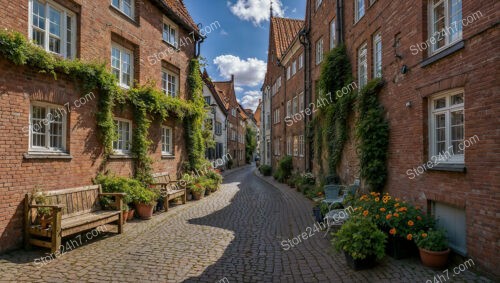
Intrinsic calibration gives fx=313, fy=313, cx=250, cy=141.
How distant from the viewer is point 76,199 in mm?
8148

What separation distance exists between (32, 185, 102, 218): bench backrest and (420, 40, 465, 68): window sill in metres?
9.04

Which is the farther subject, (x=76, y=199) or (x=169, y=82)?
(x=169, y=82)

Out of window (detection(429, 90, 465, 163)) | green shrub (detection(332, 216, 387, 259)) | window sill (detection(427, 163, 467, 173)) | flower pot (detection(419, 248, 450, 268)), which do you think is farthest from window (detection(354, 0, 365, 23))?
flower pot (detection(419, 248, 450, 268))

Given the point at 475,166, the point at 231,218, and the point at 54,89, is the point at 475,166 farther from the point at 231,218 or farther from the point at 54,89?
the point at 54,89

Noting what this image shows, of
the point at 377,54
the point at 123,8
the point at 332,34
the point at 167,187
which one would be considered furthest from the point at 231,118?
the point at 377,54

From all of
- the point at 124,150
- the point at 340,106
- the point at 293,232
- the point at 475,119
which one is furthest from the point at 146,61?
the point at 475,119

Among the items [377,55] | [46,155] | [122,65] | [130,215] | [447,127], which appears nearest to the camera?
[447,127]

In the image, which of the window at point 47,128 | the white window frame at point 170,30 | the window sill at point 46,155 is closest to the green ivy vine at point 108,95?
the window at point 47,128

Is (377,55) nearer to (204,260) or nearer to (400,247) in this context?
(400,247)

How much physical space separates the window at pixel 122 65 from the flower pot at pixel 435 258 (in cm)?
1030

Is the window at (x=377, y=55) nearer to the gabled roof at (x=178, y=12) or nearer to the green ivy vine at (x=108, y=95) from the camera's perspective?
the green ivy vine at (x=108, y=95)

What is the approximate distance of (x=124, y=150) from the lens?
11289 mm

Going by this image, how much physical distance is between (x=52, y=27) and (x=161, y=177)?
22.4ft

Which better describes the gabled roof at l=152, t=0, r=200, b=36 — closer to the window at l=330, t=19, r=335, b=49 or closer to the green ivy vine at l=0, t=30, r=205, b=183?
the green ivy vine at l=0, t=30, r=205, b=183
